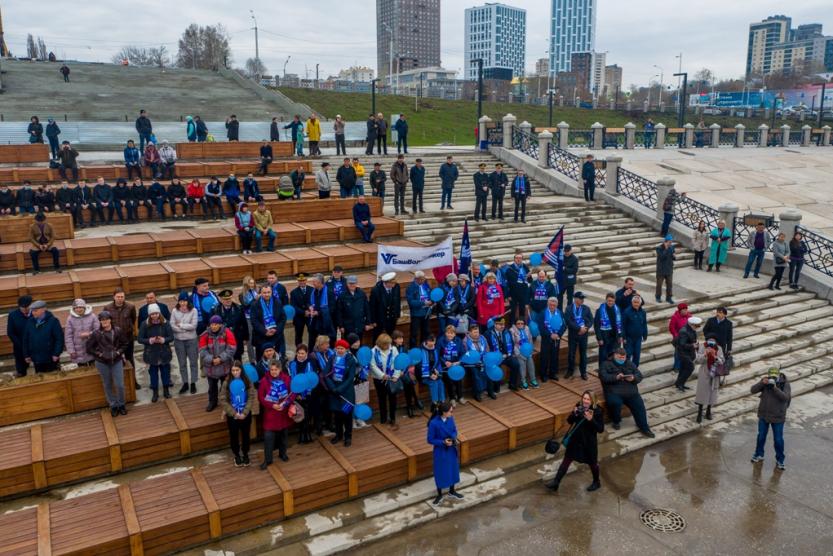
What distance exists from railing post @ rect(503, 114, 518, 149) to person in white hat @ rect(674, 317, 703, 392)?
1834cm

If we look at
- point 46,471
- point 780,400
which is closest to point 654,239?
point 780,400

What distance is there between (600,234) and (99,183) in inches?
614

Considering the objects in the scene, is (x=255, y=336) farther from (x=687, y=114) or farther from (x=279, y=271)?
(x=687, y=114)

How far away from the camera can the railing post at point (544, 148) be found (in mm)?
26781

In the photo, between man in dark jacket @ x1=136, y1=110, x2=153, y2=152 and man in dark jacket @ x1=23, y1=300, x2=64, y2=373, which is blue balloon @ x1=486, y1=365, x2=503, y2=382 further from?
man in dark jacket @ x1=136, y1=110, x2=153, y2=152

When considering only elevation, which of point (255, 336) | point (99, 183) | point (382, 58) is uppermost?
point (382, 58)

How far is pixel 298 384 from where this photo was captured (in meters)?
9.12

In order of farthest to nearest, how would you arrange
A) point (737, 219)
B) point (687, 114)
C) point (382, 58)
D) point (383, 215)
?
1. point (382, 58)
2. point (687, 114)
3. point (737, 219)
4. point (383, 215)

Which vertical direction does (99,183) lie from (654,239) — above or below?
above

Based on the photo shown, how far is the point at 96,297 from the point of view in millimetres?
13266

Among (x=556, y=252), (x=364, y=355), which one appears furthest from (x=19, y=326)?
(x=556, y=252)

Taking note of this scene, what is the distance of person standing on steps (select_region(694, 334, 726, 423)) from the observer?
450 inches

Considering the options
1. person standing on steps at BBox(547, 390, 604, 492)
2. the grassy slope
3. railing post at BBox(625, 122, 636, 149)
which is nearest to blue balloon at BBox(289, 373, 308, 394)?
person standing on steps at BBox(547, 390, 604, 492)

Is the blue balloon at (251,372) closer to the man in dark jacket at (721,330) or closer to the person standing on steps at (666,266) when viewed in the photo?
the man in dark jacket at (721,330)
